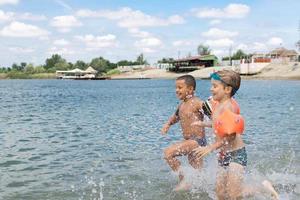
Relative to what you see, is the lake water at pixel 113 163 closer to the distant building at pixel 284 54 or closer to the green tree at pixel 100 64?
the distant building at pixel 284 54

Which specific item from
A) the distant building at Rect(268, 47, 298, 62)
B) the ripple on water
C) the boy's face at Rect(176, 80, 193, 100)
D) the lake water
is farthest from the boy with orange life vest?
the distant building at Rect(268, 47, 298, 62)

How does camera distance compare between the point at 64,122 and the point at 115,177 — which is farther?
the point at 64,122

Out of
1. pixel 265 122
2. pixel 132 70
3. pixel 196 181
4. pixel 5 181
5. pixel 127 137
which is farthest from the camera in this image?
pixel 132 70

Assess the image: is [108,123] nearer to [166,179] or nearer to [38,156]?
[38,156]

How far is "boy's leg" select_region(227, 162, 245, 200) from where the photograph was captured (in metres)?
6.67

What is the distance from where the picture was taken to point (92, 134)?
1872 cm

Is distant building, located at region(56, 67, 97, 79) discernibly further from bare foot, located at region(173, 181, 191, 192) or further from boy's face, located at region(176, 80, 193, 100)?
boy's face, located at region(176, 80, 193, 100)

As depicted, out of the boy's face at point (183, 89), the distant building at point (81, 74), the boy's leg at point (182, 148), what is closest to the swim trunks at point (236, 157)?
the boy's leg at point (182, 148)

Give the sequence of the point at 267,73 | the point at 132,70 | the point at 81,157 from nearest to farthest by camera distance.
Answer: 1. the point at 81,157
2. the point at 267,73
3. the point at 132,70

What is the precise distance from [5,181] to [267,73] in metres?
99.9

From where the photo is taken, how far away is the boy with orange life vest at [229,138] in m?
6.53

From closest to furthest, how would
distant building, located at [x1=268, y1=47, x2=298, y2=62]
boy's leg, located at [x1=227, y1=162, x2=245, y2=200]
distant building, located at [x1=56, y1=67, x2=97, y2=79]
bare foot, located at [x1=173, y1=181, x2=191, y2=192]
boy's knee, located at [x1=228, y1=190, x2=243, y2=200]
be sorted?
1. boy's leg, located at [x1=227, y1=162, x2=245, y2=200]
2. boy's knee, located at [x1=228, y1=190, x2=243, y2=200]
3. bare foot, located at [x1=173, y1=181, x2=191, y2=192]
4. distant building, located at [x1=268, y1=47, x2=298, y2=62]
5. distant building, located at [x1=56, y1=67, x2=97, y2=79]

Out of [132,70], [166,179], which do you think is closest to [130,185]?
[166,179]

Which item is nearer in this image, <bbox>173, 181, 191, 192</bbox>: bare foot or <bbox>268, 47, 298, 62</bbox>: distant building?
<bbox>173, 181, 191, 192</bbox>: bare foot
